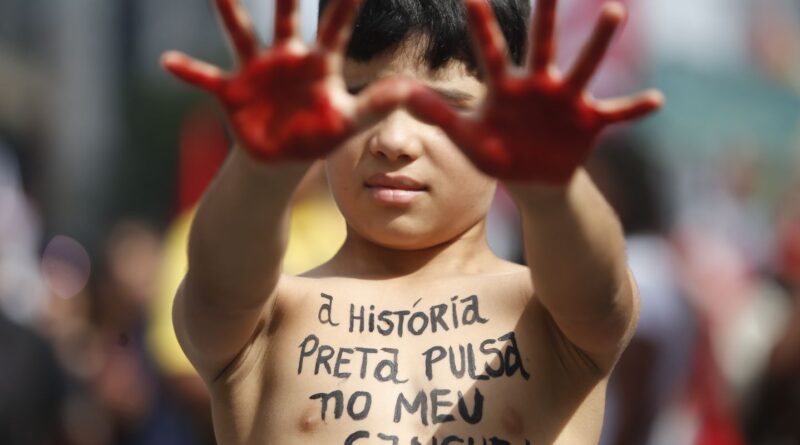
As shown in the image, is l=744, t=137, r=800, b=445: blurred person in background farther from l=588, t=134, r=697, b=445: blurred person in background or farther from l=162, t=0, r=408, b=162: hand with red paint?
l=162, t=0, r=408, b=162: hand with red paint

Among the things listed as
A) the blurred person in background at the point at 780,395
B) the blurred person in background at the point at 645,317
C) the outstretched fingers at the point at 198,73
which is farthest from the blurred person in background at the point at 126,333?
the outstretched fingers at the point at 198,73

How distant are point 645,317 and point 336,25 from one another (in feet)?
11.1

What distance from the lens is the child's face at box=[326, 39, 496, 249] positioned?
300 cm

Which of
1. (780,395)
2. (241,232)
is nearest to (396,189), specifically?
(241,232)

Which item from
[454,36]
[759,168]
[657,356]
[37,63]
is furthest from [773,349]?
[37,63]

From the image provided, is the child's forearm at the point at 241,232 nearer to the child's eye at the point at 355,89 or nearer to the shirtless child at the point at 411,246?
the shirtless child at the point at 411,246

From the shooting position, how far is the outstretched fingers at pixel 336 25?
2.39 metres

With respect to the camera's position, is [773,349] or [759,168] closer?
[773,349]

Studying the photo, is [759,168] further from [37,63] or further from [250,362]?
[250,362]

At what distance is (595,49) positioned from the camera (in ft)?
7.99

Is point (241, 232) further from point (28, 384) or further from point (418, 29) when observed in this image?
point (28, 384)

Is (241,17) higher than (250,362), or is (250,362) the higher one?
(241,17)

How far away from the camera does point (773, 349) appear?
5.95 meters

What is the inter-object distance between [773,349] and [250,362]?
11.2 ft
